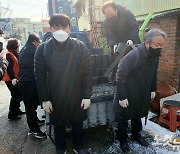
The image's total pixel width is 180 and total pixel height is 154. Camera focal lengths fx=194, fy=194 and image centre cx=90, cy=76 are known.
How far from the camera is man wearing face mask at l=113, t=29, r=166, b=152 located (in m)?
2.59

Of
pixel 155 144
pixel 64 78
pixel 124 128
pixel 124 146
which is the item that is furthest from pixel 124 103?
pixel 155 144

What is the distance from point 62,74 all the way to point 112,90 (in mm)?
1315

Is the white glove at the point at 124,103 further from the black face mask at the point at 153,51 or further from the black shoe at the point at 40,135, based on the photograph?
the black shoe at the point at 40,135

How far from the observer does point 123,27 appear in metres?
3.49

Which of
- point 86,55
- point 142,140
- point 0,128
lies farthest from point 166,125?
point 0,128

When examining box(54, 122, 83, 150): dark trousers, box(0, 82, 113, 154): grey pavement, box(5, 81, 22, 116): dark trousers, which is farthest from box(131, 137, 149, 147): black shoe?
box(5, 81, 22, 116): dark trousers

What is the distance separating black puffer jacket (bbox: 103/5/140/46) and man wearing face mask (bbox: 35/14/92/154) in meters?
1.17

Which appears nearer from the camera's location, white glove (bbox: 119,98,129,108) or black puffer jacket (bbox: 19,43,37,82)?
white glove (bbox: 119,98,129,108)

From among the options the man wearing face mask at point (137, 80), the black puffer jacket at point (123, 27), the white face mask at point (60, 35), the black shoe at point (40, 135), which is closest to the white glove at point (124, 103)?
the man wearing face mask at point (137, 80)

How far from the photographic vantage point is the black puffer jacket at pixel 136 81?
2615 mm

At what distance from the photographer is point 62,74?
251cm

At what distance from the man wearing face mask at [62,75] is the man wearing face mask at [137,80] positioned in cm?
49

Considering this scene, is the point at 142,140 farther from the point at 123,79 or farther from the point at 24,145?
the point at 24,145

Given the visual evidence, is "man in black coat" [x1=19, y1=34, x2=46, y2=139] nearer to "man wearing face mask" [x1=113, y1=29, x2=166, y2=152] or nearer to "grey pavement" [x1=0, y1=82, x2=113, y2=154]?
"grey pavement" [x1=0, y1=82, x2=113, y2=154]
